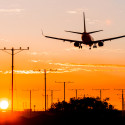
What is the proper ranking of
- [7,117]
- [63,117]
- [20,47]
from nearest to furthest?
[7,117] → [63,117] → [20,47]

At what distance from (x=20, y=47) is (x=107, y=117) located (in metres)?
25.8

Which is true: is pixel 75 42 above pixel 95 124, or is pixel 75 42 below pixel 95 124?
above

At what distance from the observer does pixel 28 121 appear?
107 meters

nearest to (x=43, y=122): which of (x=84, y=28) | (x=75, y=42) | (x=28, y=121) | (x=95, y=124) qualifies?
(x=28, y=121)

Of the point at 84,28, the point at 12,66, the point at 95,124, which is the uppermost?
the point at 84,28

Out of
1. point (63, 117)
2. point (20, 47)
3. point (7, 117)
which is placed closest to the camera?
point (7, 117)

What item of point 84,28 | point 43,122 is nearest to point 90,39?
point 84,28

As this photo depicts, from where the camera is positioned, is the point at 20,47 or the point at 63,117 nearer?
the point at 63,117

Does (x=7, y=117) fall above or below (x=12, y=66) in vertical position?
below

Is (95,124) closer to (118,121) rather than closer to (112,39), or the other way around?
(118,121)

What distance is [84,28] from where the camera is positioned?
126 m

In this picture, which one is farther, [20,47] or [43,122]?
[20,47]

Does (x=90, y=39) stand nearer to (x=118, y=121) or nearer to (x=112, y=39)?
(x=112, y=39)

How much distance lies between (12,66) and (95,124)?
87.0ft
